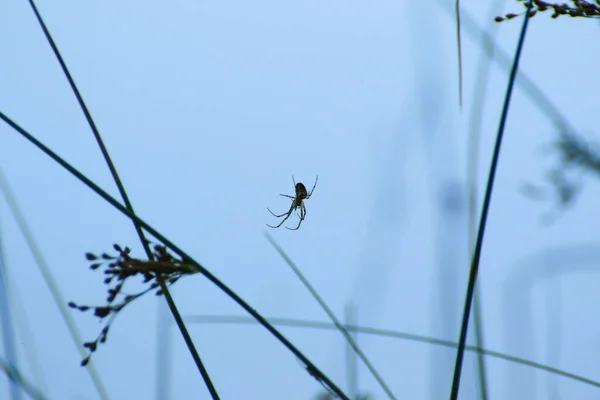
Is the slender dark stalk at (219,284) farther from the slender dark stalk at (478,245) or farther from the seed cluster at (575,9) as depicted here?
the seed cluster at (575,9)

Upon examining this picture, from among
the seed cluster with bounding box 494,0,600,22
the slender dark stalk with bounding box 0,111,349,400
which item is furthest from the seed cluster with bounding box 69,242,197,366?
the seed cluster with bounding box 494,0,600,22

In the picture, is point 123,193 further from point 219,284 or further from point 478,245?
point 478,245

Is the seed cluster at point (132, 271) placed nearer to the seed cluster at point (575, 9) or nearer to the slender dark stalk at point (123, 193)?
the slender dark stalk at point (123, 193)

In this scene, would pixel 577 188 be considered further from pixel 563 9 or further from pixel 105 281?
pixel 105 281

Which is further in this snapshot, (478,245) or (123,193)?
(123,193)

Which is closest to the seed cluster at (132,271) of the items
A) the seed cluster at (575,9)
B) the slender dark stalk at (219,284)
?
the slender dark stalk at (219,284)

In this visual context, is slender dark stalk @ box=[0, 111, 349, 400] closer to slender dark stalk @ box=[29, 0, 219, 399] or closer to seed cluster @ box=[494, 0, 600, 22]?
slender dark stalk @ box=[29, 0, 219, 399]

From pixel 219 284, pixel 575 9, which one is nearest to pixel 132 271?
pixel 219 284

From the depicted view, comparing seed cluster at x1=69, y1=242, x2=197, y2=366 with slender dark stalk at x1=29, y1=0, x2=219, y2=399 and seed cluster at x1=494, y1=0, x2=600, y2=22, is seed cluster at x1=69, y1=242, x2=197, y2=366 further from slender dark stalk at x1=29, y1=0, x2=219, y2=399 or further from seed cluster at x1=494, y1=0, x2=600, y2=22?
seed cluster at x1=494, y1=0, x2=600, y2=22

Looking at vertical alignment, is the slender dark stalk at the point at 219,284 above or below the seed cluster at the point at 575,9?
below

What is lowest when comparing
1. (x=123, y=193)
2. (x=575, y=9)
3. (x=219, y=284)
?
(x=219, y=284)

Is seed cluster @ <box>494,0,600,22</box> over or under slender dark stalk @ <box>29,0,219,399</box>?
over
